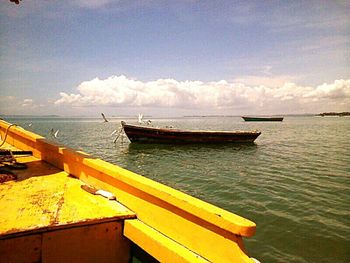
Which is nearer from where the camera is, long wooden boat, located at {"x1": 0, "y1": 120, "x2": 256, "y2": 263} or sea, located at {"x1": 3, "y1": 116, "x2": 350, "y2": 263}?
long wooden boat, located at {"x1": 0, "y1": 120, "x2": 256, "y2": 263}

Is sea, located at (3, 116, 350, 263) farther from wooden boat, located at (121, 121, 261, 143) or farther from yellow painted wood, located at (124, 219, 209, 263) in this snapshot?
wooden boat, located at (121, 121, 261, 143)

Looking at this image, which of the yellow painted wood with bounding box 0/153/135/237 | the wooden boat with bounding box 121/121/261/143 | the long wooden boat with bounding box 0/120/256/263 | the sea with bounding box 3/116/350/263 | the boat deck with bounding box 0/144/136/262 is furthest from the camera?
the wooden boat with bounding box 121/121/261/143

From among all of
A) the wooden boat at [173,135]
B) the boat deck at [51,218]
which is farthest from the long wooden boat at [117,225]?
the wooden boat at [173,135]


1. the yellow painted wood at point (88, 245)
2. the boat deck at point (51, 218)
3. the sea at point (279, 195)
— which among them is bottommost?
the sea at point (279, 195)

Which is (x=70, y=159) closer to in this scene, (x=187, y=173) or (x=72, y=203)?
(x=72, y=203)

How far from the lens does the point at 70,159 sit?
417 centimetres

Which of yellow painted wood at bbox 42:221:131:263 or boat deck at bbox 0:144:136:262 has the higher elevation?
boat deck at bbox 0:144:136:262

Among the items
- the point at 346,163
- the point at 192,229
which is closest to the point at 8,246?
the point at 192,229

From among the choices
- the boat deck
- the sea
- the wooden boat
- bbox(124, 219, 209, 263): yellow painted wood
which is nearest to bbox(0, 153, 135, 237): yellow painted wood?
the boat deck

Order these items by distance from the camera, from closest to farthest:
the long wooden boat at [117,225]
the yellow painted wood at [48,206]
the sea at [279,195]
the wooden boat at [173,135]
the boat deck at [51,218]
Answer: the long wooden boat at [117,225], the boat deck at [51,218], the yellow painted wood at [48,206], the sea at [279,195], the wooden boat at [173,135]

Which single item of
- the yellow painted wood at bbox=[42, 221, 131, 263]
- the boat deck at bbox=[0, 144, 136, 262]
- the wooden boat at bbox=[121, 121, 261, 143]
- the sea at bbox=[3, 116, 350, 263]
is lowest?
the sea at bbox=[3, 116, 350, 263]

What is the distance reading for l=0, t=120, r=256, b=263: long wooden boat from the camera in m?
1.98

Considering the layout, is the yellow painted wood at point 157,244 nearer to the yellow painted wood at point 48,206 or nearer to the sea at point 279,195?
the yellow painted wood at point 48,206

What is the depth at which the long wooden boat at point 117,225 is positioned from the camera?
1.98 meters
